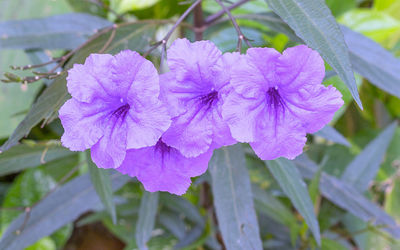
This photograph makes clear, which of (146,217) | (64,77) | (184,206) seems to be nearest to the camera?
(64,77)

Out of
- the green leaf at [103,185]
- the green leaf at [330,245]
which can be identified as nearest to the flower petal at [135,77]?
the green leaf at [103,185]

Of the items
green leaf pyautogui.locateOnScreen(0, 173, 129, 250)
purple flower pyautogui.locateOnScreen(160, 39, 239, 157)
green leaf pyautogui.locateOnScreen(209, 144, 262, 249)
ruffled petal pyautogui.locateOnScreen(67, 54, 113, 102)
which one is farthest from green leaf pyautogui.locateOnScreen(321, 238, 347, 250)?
ruffled petal pyautogui.locateOnScreen(67, 54, 113, 102)

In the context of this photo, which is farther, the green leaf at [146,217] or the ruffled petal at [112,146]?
the green leaf at [146,217]

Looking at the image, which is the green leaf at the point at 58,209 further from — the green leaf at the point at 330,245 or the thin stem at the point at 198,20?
the green leaf at the point at 330,245

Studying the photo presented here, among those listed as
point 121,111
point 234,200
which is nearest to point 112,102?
point 121,111

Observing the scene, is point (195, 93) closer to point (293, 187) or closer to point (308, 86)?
point (308, 86)

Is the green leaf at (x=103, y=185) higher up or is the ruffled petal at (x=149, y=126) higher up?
the ruffled petal at (x=149, y=126)

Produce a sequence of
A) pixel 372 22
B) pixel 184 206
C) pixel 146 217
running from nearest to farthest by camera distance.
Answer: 1. pixel 146 217
2. pixel 184 206
3. pixel 372 22
